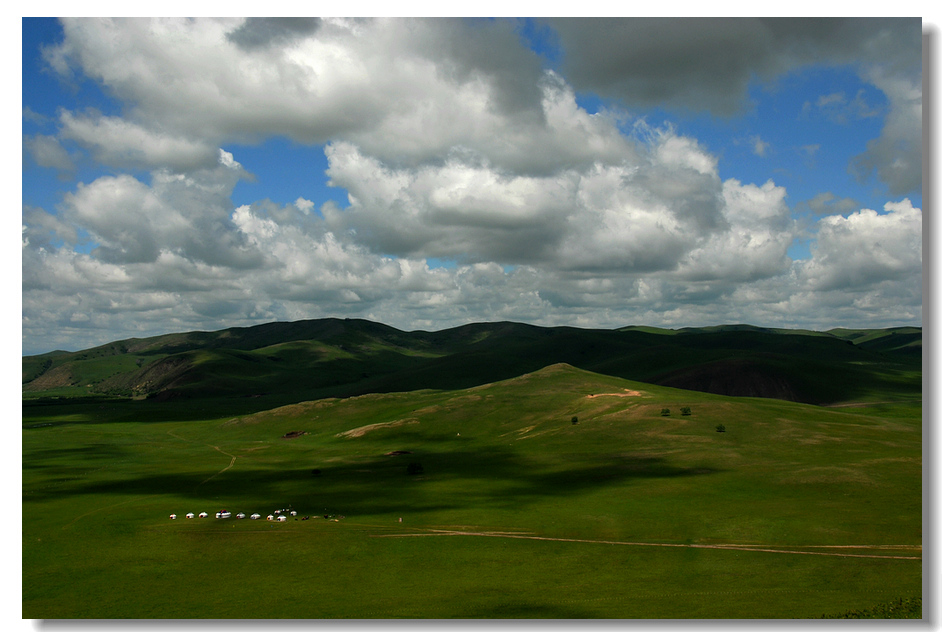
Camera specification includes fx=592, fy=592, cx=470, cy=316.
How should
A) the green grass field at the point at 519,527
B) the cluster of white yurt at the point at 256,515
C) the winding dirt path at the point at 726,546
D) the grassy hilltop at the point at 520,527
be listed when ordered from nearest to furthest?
the grassy hilltop at the point at 520,527
the green grass field at the point at 519,527
the winding dirt path at the point at 726,546
the cluster of white yurt at the point at 256,515

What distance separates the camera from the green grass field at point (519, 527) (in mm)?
49750

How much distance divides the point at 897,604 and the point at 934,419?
52.3 ft

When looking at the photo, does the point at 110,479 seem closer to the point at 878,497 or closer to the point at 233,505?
the point at 233,505

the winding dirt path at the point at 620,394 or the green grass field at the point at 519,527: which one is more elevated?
the winding dirt path at the point at 620,394

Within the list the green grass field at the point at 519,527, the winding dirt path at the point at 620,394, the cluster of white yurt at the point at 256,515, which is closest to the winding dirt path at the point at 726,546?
the green grass field at the point at 519,527

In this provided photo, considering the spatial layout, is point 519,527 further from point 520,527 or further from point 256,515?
point 256,515

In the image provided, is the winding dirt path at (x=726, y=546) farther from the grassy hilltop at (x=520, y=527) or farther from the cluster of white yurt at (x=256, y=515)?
the cluster of white yurt at (x=256, y=515)

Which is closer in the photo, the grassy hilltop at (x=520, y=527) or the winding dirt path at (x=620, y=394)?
the grassy hilltop at (x=520, y=527)

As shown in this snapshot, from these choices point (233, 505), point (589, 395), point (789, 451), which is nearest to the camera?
point (233, 505)

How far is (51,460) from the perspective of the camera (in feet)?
501

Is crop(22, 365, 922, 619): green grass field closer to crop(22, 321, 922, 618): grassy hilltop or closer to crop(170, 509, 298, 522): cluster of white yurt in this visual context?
crop(22, 321, 922, 618): grassy hilltop

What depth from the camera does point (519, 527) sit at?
245 feet

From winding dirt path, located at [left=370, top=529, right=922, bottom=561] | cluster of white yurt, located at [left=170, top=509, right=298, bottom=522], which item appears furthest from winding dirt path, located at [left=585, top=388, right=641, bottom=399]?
winding dirt path, located at [left=370, top=529, right=922, bottom=561]

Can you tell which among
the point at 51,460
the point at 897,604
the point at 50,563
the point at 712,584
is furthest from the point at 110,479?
the point at 897,604
